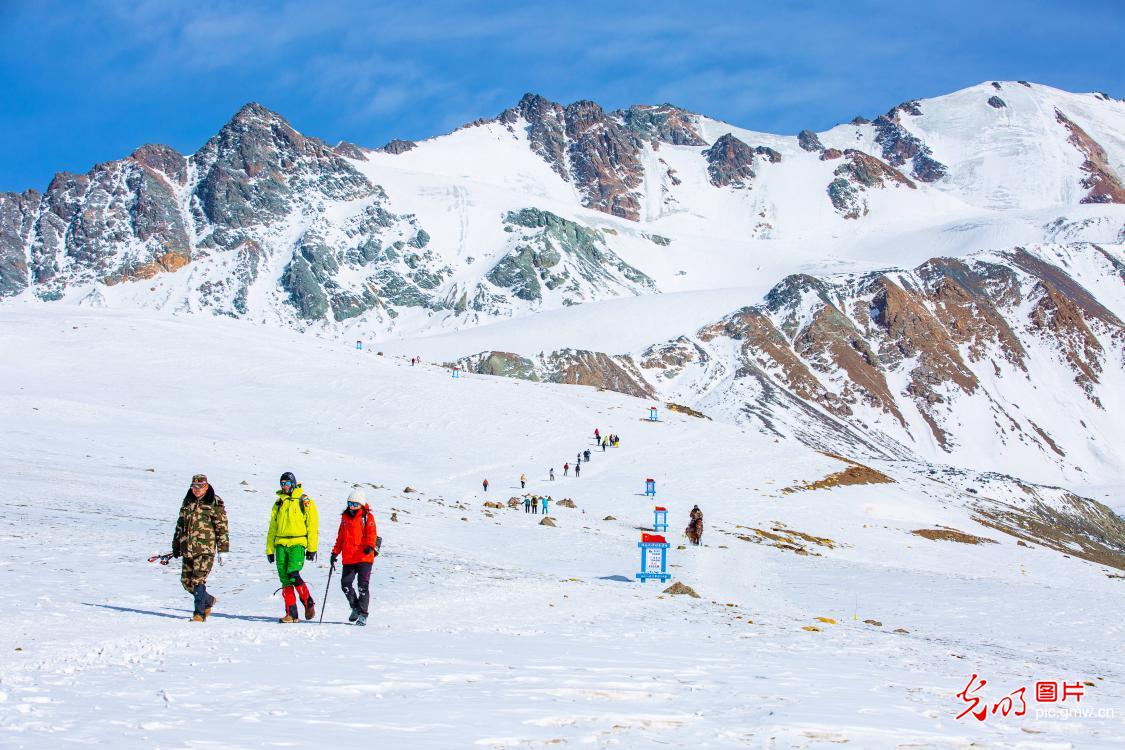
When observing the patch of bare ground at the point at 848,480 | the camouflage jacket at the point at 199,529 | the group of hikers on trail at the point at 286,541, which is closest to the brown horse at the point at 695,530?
the group of hikers on trail at the point at 286,541

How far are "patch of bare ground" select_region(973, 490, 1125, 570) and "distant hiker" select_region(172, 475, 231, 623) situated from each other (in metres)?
66.3

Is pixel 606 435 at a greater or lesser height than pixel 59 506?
greater

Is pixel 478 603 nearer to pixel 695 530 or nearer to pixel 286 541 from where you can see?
pixel 286 541

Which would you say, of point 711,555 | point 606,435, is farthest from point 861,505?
point 711,555

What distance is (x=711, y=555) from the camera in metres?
36.3

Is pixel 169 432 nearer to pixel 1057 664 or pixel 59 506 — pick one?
pixel 59 506

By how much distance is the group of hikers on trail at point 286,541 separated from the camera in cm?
1526

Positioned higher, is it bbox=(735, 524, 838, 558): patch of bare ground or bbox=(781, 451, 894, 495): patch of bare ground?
bbox=(781, 451, 894, 495): patch of bare ground

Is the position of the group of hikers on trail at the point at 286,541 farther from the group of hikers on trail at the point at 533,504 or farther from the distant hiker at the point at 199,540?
the group of hikers on trail at the point at 533,504

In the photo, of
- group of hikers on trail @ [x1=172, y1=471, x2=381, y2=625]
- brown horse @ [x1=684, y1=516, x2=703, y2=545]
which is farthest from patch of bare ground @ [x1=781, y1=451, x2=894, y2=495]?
group of hikers on trail @ [x1=172, y1=471, x2=381, y2=625]

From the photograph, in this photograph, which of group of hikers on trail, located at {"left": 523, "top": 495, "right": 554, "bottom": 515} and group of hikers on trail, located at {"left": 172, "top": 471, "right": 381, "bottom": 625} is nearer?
group of hikers on trail, located at {"left": 172, "top": 471, "right": 381, "bottom": 625}

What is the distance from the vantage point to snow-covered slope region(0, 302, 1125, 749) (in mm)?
9609

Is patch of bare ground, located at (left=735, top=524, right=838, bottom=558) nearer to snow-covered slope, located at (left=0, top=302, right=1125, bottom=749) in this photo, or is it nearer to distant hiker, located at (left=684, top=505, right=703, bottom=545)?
snow-covered slope, located at (left=0, top=302, right=1125, bottom=749)

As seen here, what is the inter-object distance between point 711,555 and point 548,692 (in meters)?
26.3
